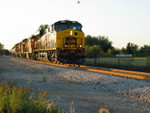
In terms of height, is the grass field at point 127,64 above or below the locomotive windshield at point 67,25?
below

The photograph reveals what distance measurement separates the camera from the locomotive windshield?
2091 cm

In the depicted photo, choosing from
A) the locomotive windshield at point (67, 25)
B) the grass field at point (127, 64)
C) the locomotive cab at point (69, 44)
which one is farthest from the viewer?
the locomotive windshield at point (67, 25)

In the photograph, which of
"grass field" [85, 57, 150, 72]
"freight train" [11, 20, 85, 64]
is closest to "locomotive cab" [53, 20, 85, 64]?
"freight train" [11, 20, 85, 64]

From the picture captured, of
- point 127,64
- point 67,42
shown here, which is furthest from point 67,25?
point 127,64

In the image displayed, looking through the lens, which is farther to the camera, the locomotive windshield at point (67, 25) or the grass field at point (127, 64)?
the locomotive windshield at point (67, 25)

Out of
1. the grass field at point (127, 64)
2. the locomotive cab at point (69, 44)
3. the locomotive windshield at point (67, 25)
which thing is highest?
the locomotive windshield at point (67, 25)

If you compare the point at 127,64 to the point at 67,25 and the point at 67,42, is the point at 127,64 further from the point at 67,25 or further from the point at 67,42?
the point at 67,25

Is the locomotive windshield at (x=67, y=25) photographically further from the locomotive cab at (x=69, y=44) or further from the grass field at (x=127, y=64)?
the grass field at (x=127, y=64)

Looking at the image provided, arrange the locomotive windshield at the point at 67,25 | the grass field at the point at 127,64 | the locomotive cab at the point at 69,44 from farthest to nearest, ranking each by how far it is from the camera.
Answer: the locomotive windshield at the point at 67,25, the locomotive cab at the point at 69,44, the grass field at the point at 127,64

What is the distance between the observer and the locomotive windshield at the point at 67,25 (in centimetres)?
2091

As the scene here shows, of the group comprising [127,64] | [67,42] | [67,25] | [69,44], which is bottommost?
[127,64]

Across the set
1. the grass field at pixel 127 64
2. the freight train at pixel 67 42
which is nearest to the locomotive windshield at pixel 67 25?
the freight train at pixel 67 42

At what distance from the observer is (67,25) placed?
69.7ft

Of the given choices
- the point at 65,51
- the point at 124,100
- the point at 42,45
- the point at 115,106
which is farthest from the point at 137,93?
the point at 42,45
